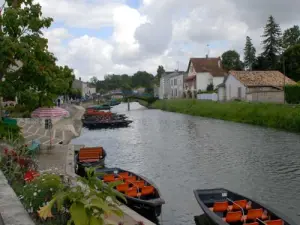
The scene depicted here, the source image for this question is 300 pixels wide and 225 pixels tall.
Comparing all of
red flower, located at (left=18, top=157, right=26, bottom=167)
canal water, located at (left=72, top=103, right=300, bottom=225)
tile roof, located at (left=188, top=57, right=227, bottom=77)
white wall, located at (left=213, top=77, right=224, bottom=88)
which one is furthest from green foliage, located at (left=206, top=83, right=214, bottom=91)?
red flower, located at (left=18, top=157, right=26, bottom=167)

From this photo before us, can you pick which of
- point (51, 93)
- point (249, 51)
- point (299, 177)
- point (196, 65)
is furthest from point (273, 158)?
point (249, 51)

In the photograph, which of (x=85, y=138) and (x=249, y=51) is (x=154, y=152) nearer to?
(x=85, y=138)

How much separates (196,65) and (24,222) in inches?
3142

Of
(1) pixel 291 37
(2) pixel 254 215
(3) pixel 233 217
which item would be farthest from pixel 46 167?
(1) pixel 291 37

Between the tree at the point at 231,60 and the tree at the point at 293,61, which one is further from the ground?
the tree at the point at 231,60

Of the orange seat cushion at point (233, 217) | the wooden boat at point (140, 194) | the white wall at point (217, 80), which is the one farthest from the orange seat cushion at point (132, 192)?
the white wall at point (217, 80)

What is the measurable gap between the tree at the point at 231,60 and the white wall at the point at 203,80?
19.7 metres

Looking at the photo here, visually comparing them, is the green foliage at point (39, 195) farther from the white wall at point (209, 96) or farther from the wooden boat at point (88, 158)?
the white wall at point (209, 96)

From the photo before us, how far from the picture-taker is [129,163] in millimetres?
23859

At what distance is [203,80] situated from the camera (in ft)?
267

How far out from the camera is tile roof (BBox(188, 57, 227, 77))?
265 feet

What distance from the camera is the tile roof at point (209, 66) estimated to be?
8088 centimetres

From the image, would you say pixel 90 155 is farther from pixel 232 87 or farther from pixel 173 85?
pixel 173 85

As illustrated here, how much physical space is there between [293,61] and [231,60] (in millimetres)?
32447
